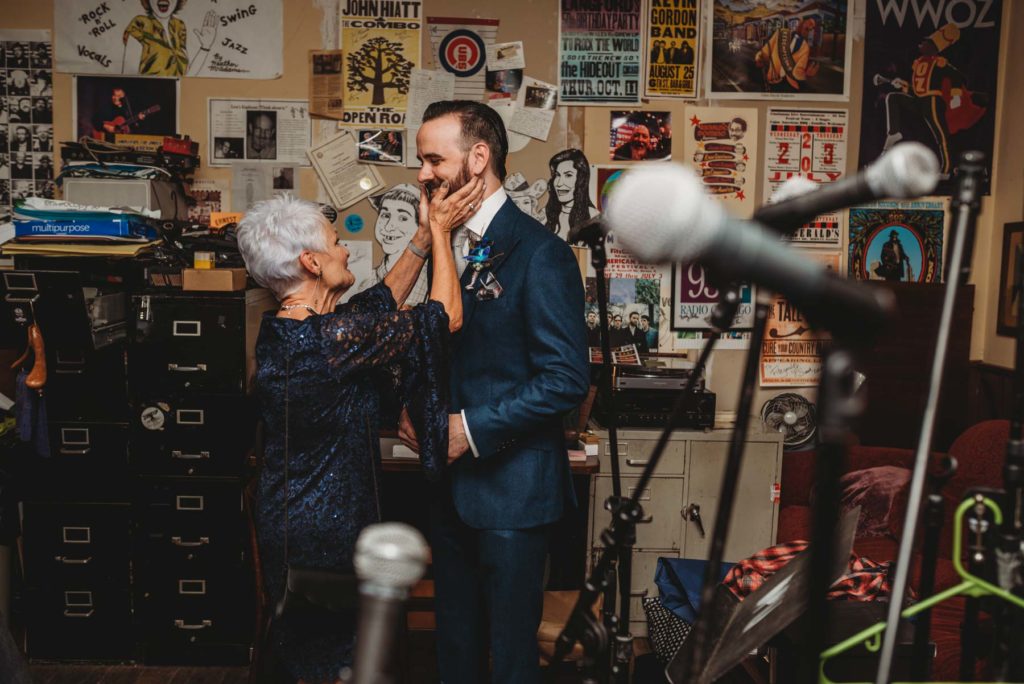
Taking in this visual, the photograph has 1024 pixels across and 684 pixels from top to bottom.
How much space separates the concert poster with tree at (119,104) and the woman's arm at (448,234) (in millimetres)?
1903

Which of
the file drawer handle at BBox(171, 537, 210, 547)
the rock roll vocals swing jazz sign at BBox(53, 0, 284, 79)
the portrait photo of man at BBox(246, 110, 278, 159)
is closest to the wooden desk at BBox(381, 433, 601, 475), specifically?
the file drawer handle at BBox(171, 537, 210, 547)

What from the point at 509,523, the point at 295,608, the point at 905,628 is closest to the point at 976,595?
the point at 905,628

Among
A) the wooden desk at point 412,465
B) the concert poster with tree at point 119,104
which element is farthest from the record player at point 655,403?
the concert poster with tree at point 119,104

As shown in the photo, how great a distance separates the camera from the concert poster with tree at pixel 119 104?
3260 millimetres

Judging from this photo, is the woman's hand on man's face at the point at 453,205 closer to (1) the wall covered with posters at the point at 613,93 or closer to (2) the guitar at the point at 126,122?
(1) the wall covered with posters at the point at 613,93

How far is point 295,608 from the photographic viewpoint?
6.05ft

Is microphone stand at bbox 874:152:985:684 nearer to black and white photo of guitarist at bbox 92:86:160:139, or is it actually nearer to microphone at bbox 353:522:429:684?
microphone at bbox 353:522:429:684

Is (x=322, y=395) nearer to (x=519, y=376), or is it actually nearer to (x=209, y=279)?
(x=519, y=376)

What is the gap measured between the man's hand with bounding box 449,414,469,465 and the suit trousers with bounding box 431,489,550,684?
202 millimetres

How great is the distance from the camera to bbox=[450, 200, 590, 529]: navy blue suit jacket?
182cm

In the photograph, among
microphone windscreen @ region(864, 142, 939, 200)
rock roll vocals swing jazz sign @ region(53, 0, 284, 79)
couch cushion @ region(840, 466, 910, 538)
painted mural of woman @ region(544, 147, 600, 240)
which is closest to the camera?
microphone windscreen @ region(864, 142, 939, 200)

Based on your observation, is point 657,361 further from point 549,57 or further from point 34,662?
point 34,662

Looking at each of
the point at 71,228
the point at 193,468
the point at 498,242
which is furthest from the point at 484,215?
the point at 71,228

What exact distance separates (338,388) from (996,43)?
3276 mm
